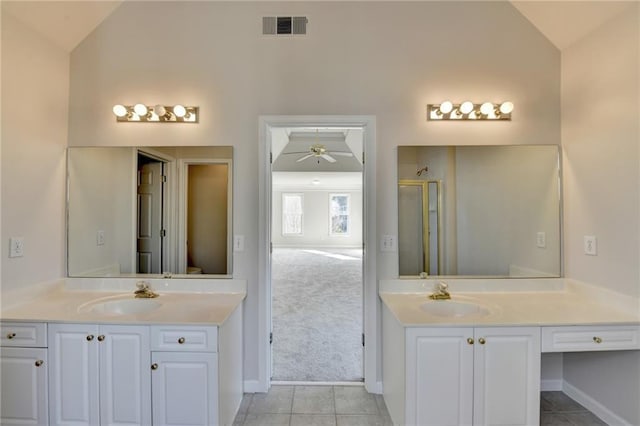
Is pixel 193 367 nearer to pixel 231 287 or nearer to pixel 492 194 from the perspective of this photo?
pixel 231 287

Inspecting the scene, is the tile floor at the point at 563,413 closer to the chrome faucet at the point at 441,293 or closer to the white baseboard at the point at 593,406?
the white baseboard at the point at 593,406

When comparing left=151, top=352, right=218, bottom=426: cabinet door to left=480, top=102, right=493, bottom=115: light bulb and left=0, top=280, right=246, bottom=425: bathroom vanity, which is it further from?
left=480, top=102, right=493, bottom=115: light bulb

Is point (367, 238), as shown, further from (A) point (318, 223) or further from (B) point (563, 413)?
(A) point (318, 223)

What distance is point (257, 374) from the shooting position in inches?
89.9

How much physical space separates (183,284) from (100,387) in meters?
0.76

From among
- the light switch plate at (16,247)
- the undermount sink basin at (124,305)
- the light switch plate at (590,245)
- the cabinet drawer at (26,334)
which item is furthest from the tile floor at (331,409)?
the light switch plate at (16,247)

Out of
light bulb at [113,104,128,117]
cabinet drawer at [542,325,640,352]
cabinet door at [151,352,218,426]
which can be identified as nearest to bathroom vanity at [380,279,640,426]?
cabinet drawer at [542,325,640,352]

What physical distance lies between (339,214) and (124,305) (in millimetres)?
8986

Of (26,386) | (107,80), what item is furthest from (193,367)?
(107,80)

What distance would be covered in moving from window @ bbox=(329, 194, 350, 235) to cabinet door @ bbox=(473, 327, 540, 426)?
9.09 meters

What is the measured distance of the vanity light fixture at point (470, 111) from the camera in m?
2.20

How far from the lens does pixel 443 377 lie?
64.8 inches

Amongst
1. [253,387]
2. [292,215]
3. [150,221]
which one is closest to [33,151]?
[150,221]

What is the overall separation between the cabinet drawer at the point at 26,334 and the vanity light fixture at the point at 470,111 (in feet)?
9.22
